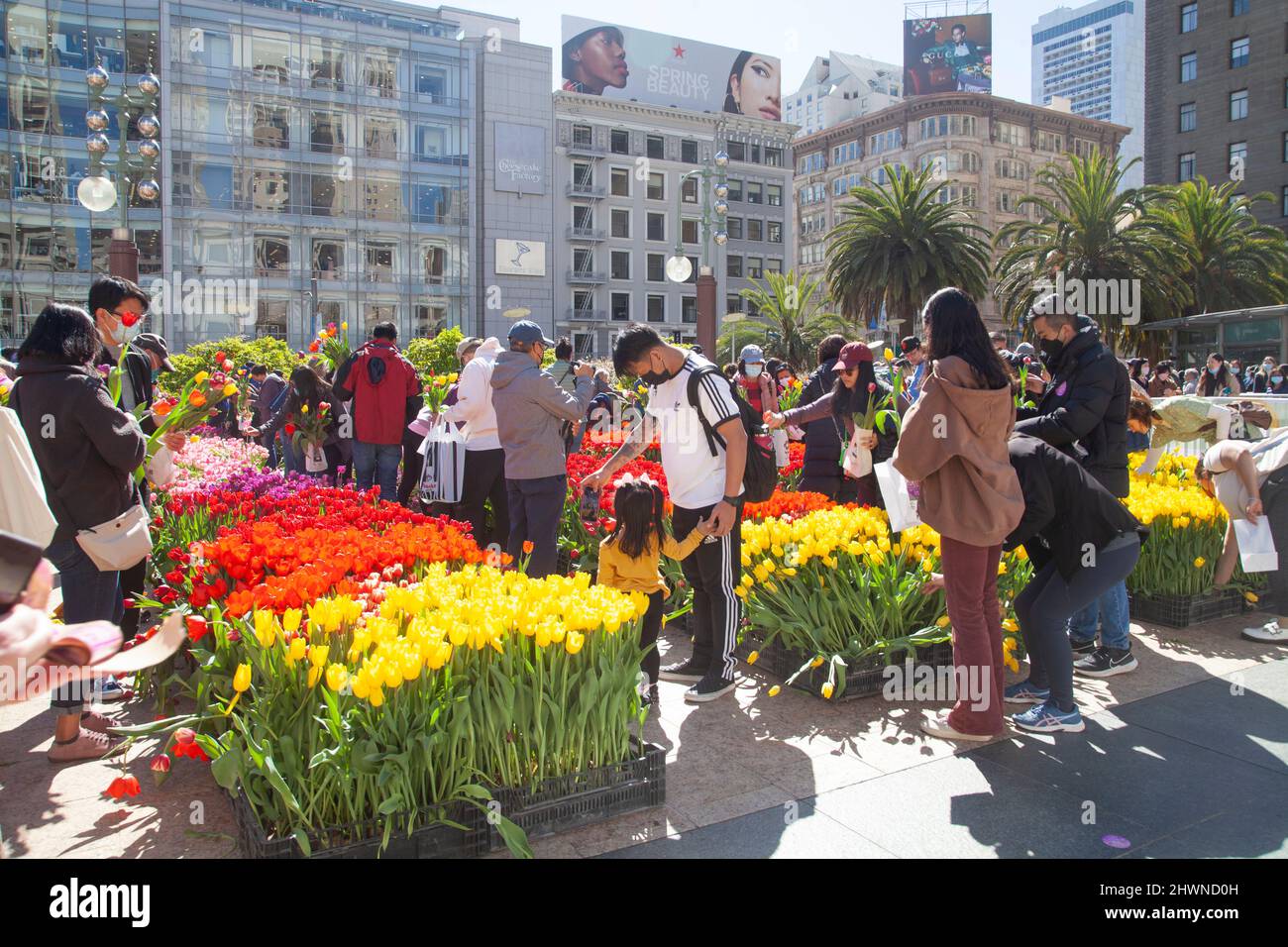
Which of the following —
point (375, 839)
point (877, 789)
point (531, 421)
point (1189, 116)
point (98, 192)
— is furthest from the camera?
point (1189, 116)

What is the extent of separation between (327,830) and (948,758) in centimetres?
261

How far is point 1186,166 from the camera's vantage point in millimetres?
54281

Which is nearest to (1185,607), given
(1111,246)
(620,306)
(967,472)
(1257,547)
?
(1257,547)

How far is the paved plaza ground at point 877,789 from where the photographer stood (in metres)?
3.38

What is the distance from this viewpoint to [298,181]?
169 ft

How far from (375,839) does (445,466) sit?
4.25 m

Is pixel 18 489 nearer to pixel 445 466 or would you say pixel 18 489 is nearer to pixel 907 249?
pixel 445 466

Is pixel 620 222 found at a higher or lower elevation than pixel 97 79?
higher

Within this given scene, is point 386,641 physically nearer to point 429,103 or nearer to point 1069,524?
Result: point 1069,524

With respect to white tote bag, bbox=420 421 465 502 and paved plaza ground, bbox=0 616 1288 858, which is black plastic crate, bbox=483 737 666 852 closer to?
paved plaza ground, bbox=0 616 1288 858

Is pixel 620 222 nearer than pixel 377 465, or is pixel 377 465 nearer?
pixel 377 465

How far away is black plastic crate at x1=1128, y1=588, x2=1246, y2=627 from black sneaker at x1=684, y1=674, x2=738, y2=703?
10.8 feet

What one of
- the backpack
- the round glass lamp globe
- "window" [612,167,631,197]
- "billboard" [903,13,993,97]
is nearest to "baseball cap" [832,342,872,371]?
the backpack
